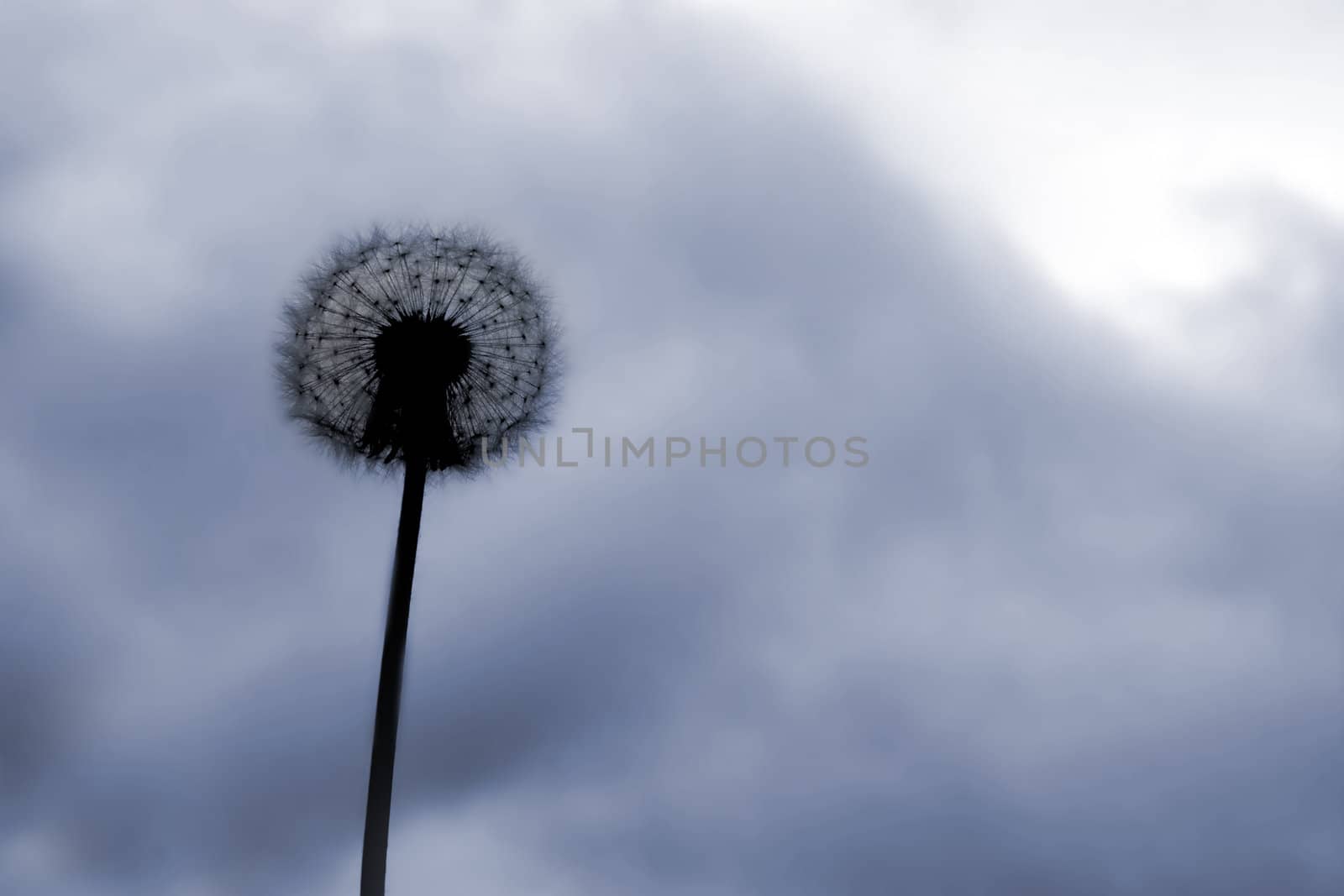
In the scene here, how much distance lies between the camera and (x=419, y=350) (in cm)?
1908

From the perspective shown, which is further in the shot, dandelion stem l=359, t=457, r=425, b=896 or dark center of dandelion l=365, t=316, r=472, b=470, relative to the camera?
dark center of dandelion l=365, t=316, r=472, b=470

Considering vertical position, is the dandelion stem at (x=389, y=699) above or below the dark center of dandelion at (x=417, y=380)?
below

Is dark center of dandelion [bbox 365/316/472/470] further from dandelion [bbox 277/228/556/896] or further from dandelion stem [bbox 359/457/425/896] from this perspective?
dandelion stem [bbox 359/457/425/896]

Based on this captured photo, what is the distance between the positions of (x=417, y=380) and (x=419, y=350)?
1.55ft

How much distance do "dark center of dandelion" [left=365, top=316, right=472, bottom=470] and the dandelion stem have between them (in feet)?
5.73

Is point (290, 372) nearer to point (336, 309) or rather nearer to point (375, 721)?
point (336, 309)

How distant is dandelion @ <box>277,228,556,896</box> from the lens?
63.2 feet

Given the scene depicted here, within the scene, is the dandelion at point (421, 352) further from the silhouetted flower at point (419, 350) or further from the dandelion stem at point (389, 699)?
the dandelion stem at point (389, 699)

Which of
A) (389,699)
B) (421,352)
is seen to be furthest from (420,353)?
(389,699)

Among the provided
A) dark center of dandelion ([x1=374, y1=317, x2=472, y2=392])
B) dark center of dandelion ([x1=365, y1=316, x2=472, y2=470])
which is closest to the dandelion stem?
dark center of dandelion ([x1=365, y1=316, x2=472, y2=470])

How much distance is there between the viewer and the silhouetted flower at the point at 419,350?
1925 centimetres

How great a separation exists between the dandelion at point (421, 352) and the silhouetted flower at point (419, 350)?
0.06 feet

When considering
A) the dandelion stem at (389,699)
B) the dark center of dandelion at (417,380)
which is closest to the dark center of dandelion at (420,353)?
the dark center of dandelion at (417,380)

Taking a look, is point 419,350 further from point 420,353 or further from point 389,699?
point 389,699
